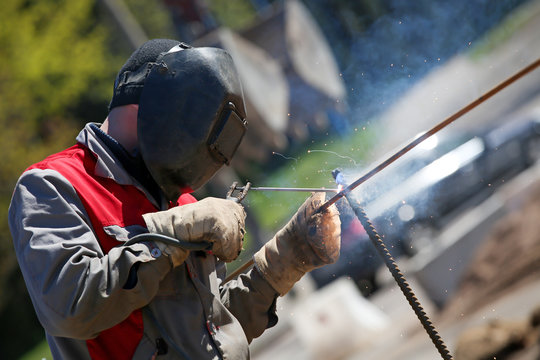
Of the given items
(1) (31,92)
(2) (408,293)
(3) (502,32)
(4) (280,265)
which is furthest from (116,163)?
(1) (31,92)

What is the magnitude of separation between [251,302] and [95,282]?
93 cm

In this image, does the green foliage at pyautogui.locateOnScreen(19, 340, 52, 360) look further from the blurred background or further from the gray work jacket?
the gray work jacket

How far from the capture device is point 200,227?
7.16ft

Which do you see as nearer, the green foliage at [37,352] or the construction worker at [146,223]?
the construction worker at [146,223]

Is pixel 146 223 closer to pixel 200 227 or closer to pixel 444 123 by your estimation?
pixel 200 227

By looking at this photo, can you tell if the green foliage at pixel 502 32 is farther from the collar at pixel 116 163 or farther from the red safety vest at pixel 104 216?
the red safety vest at pixel 104 216

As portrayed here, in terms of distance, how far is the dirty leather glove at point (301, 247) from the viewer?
258cm

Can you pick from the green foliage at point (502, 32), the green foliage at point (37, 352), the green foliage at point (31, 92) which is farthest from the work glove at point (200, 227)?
the green foliage at point (31, 92)

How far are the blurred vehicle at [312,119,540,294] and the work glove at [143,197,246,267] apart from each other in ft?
2.23

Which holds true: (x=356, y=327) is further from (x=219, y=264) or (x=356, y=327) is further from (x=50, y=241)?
(x=50, y=241)

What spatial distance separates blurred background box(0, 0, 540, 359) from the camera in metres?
3.60

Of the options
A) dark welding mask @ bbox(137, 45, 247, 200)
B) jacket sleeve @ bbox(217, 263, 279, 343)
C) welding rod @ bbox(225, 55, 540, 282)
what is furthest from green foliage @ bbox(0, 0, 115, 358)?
welding rod @ bbox(225, 55, 540, 282)


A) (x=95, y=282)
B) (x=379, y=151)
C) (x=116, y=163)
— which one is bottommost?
(x=379, y=151)

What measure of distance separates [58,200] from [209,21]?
40.2 ft
